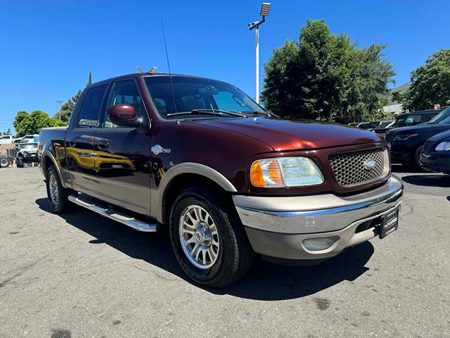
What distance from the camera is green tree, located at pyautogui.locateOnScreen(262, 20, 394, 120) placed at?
76.9 ft

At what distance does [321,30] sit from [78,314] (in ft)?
80.5

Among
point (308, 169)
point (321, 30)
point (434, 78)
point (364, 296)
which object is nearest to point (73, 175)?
point (308, 169)

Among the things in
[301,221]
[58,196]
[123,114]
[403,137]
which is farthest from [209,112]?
[403,137]

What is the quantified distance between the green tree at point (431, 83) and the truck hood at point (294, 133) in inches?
1672

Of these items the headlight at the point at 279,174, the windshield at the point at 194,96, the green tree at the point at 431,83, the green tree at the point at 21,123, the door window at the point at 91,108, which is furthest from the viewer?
the green tree at the point at 21,123

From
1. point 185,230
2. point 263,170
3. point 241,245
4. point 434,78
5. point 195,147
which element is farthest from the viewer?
point 434,78

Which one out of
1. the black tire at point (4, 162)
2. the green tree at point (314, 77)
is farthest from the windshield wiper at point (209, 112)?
the black tire at point (4, 162)

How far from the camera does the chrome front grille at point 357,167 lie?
110 inches

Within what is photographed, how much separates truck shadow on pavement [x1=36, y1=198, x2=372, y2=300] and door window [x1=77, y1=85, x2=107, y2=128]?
4.75 feet

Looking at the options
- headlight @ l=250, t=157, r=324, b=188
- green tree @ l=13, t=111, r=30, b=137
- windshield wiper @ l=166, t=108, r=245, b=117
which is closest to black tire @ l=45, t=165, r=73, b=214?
windshield wiper @ l=166, t=108, r=245, b=117

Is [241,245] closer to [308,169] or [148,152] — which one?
[308,169]

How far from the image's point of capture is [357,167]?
116 inches

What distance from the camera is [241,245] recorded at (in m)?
2.82

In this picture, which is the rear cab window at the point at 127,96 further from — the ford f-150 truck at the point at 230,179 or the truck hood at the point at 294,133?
the truck hood at the point at 294,133
